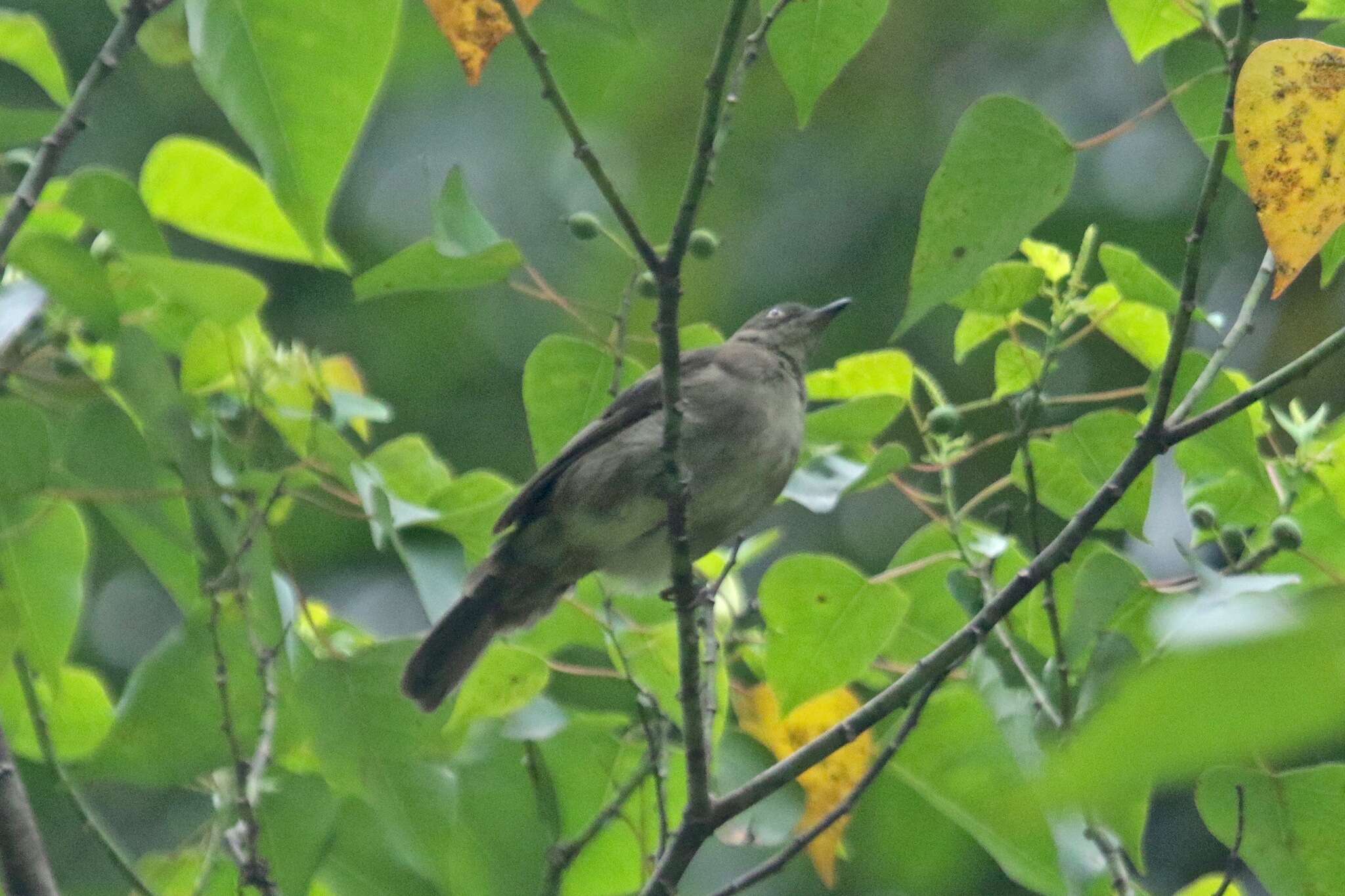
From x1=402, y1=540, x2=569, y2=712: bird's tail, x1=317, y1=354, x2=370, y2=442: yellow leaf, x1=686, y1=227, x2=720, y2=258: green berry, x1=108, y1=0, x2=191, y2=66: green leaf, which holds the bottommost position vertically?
x1=402, y1=540, x2=569, y2=712: bird's tail

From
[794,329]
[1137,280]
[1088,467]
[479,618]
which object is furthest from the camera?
[794,329]

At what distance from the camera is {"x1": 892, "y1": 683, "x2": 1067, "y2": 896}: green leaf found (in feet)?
8.71

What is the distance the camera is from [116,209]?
2.41 metres

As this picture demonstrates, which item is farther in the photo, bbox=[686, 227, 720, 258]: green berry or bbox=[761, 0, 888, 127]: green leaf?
bbox=[686, 227, 720, 258]: green berry

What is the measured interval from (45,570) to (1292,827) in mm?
2200

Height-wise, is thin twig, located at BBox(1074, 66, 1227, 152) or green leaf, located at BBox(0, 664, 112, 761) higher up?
thin twig, located at BBox(1074, 66, 1227, 152)


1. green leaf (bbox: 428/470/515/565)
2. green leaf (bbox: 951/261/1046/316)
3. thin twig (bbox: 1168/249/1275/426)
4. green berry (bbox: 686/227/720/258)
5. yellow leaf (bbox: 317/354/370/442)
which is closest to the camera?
thin twig (bbox: 1168/249/1275/426)

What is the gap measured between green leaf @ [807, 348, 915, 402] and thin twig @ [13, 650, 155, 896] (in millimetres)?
1603

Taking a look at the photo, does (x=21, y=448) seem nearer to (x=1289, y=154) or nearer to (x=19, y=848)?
(x=19, y=848)

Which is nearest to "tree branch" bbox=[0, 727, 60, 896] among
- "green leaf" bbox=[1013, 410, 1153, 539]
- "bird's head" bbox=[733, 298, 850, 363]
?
"green leaf" bbox=[1013, 410, 1153, 539]

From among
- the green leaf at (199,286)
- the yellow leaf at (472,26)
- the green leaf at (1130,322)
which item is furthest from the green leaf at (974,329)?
the green leaf at (199,286)

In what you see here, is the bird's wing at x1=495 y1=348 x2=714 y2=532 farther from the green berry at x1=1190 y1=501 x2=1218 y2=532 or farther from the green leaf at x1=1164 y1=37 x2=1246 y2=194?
the green leaf at x1=1164 y1=37 x2=1246 y2=194

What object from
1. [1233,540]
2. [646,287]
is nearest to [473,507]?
[646,287]

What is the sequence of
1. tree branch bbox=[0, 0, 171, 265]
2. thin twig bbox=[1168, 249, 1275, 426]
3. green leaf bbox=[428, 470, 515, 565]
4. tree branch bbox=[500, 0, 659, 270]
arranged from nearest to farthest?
tree branch bbox=[500, 0, 659, 270] → tree branch bbox=[0, 0, 171, 265] → thin twig bbox=[1168, 249, 1275, 426] → green leaf bbox=[428, 470, 515, 565]
